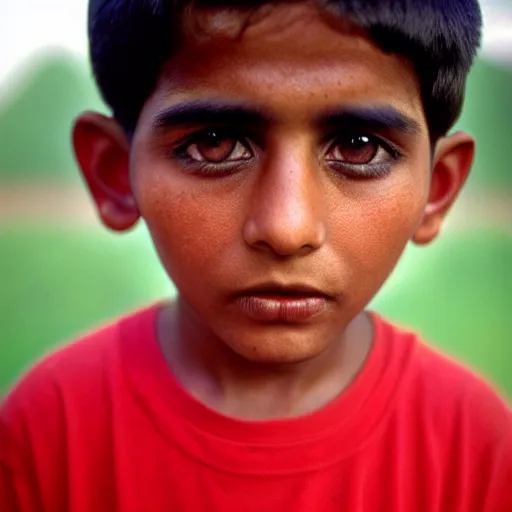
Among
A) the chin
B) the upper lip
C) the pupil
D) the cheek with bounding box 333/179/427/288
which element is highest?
the pupil

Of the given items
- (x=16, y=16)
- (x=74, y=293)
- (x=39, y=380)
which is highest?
(x=16, y=16)

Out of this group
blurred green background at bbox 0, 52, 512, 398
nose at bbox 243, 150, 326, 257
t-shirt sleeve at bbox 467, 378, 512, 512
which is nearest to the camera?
nose at bbox 243, 150, 326, 257

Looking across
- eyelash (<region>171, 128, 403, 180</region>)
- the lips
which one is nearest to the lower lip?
the lips

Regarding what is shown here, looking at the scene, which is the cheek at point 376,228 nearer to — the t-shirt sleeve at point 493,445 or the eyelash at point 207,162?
the eyelash at point 207,162

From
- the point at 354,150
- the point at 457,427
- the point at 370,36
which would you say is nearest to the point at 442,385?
the point at 457,427

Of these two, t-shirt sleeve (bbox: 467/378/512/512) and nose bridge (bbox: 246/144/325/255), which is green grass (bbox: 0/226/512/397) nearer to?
t-shirt sleeve (bbox: 467/378/512/512)

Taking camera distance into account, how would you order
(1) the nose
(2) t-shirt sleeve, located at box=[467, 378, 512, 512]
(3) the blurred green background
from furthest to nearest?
(3) the blurred green background → (2) t-shirt sleeve, located at box=[467, 378, 512, 512] → (1) the nose

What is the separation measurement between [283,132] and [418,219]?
207 millimetres

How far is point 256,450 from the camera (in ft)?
2.66

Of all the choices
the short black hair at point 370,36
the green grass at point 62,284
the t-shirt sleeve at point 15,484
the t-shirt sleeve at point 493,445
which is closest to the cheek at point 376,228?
the short black hair at point 370,36

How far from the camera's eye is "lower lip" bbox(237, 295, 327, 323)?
70 centimetres

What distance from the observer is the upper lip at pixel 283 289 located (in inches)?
27.2

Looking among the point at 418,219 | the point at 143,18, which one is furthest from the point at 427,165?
the point at 143,18

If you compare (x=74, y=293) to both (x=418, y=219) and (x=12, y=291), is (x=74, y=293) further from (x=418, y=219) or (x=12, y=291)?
(x=418, y=219)
